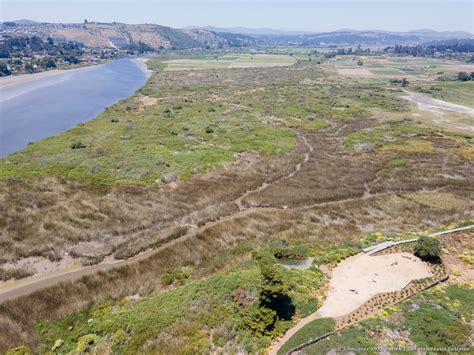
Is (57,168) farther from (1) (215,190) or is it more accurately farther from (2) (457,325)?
(2) (457,325)

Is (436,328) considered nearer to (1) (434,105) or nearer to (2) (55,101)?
(1) (434,105)

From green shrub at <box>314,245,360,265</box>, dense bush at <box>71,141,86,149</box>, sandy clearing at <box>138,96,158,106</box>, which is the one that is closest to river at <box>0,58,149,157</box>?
sandy clearing at <box>138,96,158,106</box>

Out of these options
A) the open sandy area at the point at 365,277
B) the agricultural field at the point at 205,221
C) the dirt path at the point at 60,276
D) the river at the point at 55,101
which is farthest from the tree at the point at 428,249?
the river at the point at 55,101

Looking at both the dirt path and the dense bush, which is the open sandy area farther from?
the dense bush

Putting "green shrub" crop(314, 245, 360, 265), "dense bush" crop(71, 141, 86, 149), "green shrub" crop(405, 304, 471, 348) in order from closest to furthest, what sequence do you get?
"green shrub" crop(405, 304, 471, 348) → "green shrub" crop(314, 245, 360, 265) → "dense bush" crop(71, 141, 86, 149)

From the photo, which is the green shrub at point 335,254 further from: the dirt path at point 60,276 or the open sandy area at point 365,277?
the dirt path at point 60,276

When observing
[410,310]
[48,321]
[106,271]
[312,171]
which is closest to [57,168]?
[106,271]
